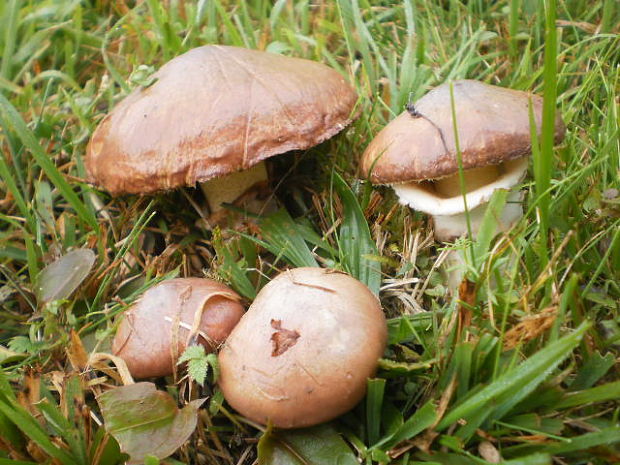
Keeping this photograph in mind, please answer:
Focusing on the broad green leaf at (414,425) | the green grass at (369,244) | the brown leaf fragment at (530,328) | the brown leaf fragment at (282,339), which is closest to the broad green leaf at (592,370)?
the green grass at (369,244)

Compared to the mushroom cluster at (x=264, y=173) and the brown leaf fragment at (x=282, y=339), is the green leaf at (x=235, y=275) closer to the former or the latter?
the mushroom cluster at (x=264, y=173)

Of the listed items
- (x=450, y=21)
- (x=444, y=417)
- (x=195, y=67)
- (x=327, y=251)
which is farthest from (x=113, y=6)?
(x=444, y=417)

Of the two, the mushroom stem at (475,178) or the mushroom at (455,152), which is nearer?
the mushroom at (455,152)

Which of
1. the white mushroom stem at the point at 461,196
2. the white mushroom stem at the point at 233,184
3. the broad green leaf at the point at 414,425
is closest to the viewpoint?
the broad green leaf at the point at 414,425

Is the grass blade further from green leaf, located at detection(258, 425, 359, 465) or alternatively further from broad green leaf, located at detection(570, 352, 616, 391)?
broad green leaf, located at detection(570, 352, 616, 391)

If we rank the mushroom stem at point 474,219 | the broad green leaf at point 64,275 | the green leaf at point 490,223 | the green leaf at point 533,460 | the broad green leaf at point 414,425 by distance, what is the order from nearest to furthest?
1. the green leaf at point 533,460
2. the broad green leaf at point 414,425
3. the green leaf at point 490,223
4. the mushroom stem at point 474,219
5. the broad green leaf at point 64,275

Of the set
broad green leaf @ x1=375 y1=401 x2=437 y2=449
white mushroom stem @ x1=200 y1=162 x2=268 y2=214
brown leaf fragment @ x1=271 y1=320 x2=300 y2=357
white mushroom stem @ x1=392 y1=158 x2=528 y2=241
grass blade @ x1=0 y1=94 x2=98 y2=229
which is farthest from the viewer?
white mushroom stem @ x1=200 y1=162 x2=268 y2=214

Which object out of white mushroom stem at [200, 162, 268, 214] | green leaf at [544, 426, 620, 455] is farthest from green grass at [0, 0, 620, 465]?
white mushroom stem at [200, 162, 268, 214]
